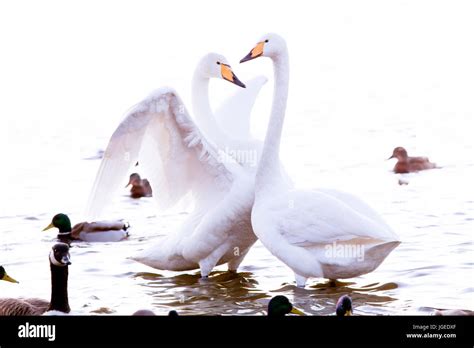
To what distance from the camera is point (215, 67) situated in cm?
1211

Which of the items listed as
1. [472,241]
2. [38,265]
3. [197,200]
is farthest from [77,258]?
[472,241]

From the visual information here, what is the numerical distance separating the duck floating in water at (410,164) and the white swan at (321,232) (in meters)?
6.20

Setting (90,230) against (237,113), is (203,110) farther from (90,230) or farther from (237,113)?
(90,230)

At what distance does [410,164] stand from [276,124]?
19.4 feet

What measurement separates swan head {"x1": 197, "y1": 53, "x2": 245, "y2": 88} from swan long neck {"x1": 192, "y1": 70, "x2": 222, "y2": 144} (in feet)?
0.20

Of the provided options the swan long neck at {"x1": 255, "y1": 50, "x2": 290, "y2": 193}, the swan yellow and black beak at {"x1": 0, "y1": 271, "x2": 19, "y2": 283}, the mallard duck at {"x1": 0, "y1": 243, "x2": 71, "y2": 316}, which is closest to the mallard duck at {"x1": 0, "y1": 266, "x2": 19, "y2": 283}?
the swan yellow and black beak at {"x1": 0, "y1": 271, "x2": 19, "y2": 283}

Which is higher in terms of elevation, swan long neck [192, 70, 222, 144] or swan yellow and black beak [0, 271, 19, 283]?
swan long neck [192, 70, 222, 144]

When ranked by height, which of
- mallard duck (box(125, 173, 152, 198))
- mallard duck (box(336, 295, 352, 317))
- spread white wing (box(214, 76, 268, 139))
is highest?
spread white wing (box(214, 76, 268, 139))

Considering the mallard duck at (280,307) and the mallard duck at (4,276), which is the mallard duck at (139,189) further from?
the mallard duck at (280,307)

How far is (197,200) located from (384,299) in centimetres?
230

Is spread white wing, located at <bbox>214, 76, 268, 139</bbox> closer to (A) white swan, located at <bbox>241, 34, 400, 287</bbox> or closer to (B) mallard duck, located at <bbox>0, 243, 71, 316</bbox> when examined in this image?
(A) white swan, located at <bbox>241, 34, 400, 287</bbox>

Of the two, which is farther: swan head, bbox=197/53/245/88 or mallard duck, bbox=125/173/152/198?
mallard duck, bbox=125/173/152/198

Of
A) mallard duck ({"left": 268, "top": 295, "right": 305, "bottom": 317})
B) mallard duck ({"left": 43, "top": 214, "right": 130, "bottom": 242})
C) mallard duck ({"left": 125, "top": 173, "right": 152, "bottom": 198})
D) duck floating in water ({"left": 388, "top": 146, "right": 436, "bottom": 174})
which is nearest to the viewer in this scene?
mallard duck ({"left": 268, "top": 295, "right": 305, "bottom": 317})

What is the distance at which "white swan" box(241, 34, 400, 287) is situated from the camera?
10078 millimetres
